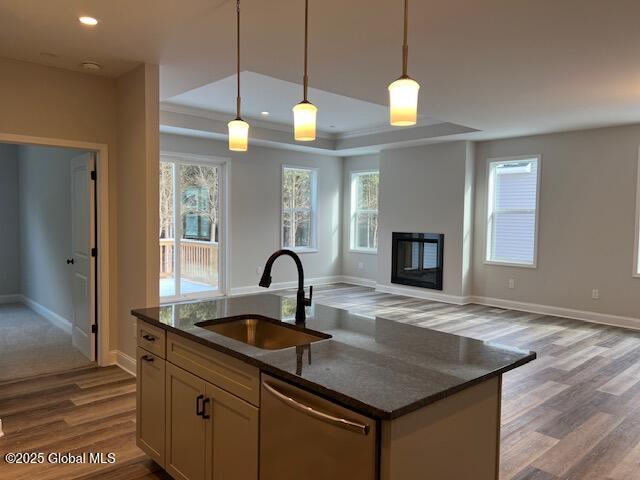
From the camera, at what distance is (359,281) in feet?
31.2

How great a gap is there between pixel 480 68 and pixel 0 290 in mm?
7221

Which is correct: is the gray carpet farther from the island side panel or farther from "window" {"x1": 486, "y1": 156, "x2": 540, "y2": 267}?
"window" {"x1": 486, "y1": 156, "x2": 540, "y2": 267}

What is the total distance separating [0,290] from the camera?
7.01 m

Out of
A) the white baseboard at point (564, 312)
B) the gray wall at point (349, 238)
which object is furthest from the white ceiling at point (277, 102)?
the white baseboard at point (564, 312)

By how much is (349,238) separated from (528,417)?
21.5ft

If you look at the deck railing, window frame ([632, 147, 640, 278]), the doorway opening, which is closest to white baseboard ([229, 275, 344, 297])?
the deck railing

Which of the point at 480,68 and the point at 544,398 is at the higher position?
the point at 480,68

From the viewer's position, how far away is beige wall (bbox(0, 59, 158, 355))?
387 cm

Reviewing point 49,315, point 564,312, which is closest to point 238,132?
point 49,315

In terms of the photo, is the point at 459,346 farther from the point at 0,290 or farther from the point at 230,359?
the point at 0,290

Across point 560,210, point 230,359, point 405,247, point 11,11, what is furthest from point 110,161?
point 560,210

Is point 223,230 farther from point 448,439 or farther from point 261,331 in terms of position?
point 448,439

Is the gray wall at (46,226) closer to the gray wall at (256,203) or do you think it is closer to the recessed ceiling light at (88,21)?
the gray wall at (256,203)

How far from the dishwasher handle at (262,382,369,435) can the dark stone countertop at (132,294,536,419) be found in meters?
0.05
